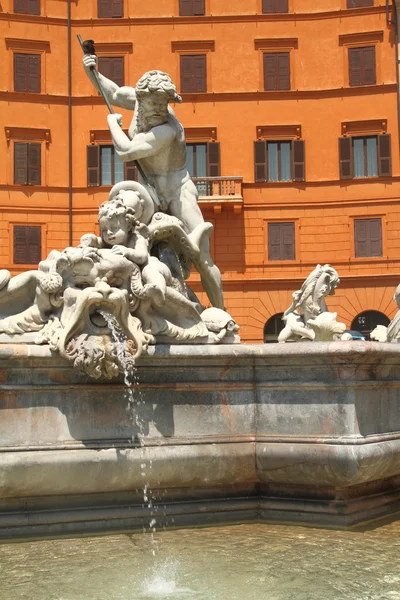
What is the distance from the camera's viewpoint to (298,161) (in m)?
31.0

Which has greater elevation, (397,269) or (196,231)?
(397,269)

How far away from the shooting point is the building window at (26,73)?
3095 cm

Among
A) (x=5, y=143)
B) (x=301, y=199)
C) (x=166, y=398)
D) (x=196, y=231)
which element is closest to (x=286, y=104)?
(x=301, y=199)

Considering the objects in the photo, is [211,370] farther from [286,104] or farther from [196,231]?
[286,104]

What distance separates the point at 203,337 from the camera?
19.0 feet

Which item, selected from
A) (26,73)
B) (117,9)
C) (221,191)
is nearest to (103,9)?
(117,9)

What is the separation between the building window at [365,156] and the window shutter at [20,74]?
1126 cm

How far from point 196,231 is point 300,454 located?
7.86 feet

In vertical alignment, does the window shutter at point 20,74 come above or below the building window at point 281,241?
above

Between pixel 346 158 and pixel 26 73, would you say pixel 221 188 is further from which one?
pixel 26 73

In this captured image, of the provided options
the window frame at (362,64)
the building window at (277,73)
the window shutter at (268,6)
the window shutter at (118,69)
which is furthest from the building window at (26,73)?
the window frame at (362,64)

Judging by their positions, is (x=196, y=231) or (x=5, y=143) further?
(x=5, y=143)

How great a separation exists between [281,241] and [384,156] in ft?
15.2

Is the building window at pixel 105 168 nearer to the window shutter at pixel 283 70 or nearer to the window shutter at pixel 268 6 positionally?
the window shutter at pixel 283 70
